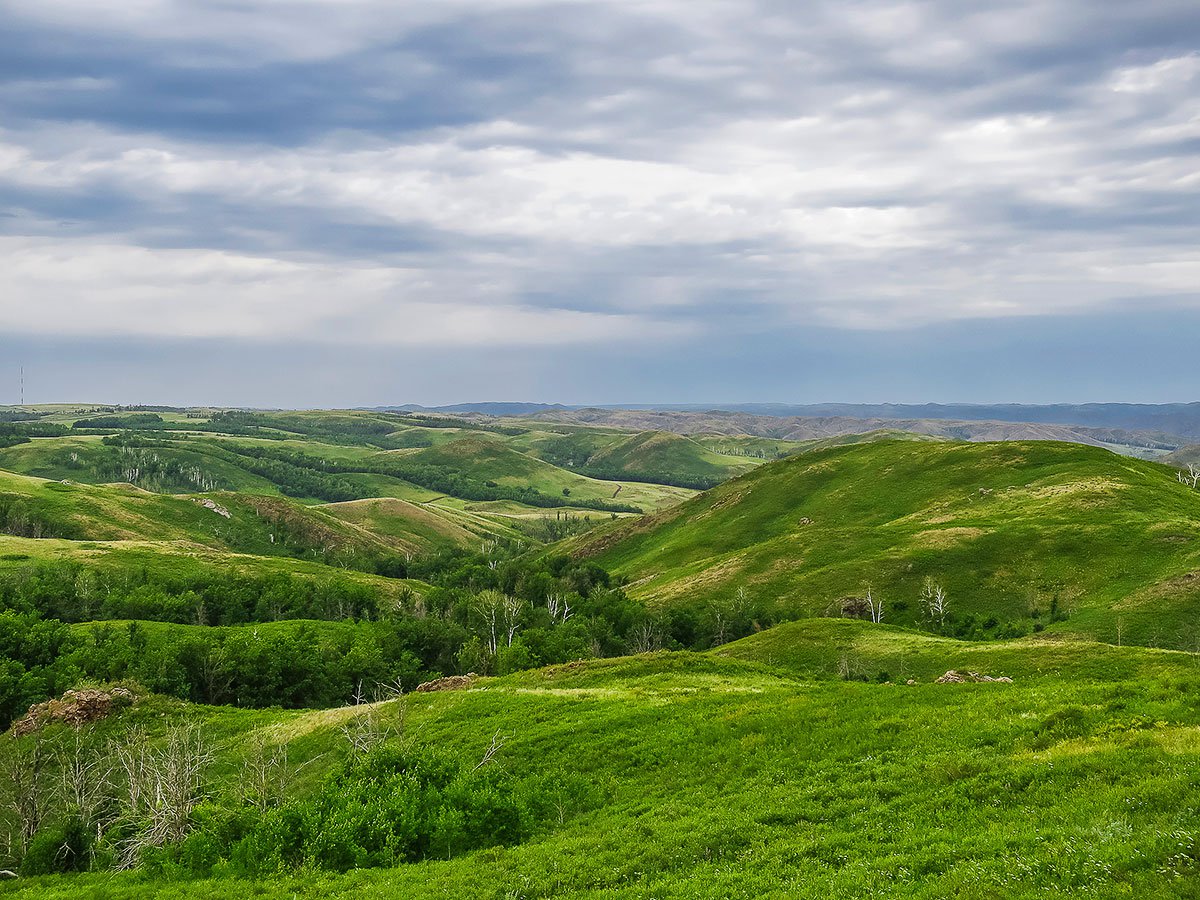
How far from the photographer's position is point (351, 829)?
1137 inches

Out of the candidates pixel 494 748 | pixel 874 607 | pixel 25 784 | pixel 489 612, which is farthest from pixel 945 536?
pixel 25 784

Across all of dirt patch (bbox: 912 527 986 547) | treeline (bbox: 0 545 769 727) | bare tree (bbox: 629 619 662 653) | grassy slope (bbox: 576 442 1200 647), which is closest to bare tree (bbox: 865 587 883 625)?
grassy slope (bbox: 576 442 1200 647)

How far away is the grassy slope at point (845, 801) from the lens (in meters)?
18.1

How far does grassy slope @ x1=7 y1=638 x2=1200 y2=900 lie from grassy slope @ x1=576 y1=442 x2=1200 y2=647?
2743 inches

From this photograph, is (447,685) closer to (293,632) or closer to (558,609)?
(293,632)

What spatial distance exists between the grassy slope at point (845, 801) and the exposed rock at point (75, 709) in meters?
33.4

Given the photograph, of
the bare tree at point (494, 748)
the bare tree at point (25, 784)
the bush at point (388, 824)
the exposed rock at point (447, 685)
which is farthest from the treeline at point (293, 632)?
the bush at point (388, 824)

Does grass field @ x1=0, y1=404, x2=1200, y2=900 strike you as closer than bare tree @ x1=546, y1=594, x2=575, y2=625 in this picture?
Yes

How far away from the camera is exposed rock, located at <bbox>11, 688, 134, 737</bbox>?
62.3 metres

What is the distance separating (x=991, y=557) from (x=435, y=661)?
9372cm

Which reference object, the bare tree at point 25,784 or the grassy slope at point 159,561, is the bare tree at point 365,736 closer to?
the bare tree at point 25,784

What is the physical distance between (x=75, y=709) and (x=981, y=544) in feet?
426

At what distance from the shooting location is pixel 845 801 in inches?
1000

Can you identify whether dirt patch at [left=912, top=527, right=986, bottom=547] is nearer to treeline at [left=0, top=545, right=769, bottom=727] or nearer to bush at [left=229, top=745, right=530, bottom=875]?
treeline at [left=0, top=545, right=769, bottom=727]
